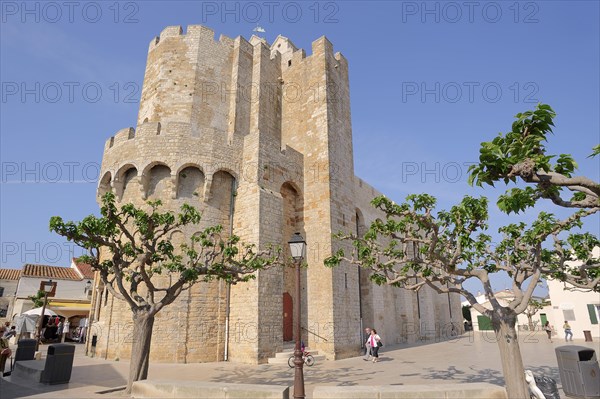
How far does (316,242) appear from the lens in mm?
16438

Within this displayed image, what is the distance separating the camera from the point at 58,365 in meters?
8.82

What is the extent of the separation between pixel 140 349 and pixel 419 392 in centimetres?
609

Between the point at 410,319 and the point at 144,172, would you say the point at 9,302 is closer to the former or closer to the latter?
the point at 144,172

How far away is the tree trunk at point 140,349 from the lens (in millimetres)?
8094

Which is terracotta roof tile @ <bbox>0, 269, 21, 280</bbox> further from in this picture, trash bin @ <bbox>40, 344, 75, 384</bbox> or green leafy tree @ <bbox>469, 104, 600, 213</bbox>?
green leafy tree @ <bbox>469, 104, 600, 213</bbox>

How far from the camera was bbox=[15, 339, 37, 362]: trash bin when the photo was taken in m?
10.9

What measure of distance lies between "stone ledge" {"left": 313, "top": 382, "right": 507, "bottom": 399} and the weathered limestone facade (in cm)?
729

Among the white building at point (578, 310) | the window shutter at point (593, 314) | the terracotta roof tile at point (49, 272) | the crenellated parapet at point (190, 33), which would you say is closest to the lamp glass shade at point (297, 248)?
the crenellated parapet at point (190, 33)

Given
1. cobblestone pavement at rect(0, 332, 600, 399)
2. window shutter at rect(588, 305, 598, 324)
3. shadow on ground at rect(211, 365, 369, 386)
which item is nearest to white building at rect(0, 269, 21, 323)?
cobblestone pavement at rect(0, 332, 600, 399)

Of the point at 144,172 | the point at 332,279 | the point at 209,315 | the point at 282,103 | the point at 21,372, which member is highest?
the point at 282,103

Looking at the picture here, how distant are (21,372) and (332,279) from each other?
35.3ft

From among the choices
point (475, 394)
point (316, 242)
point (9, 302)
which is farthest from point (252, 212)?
point (9, 302)

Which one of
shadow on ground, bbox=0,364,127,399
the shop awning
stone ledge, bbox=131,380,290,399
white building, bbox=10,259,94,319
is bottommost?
shadow on ground, bbox=0,364,127,399

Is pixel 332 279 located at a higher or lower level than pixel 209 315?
higher
